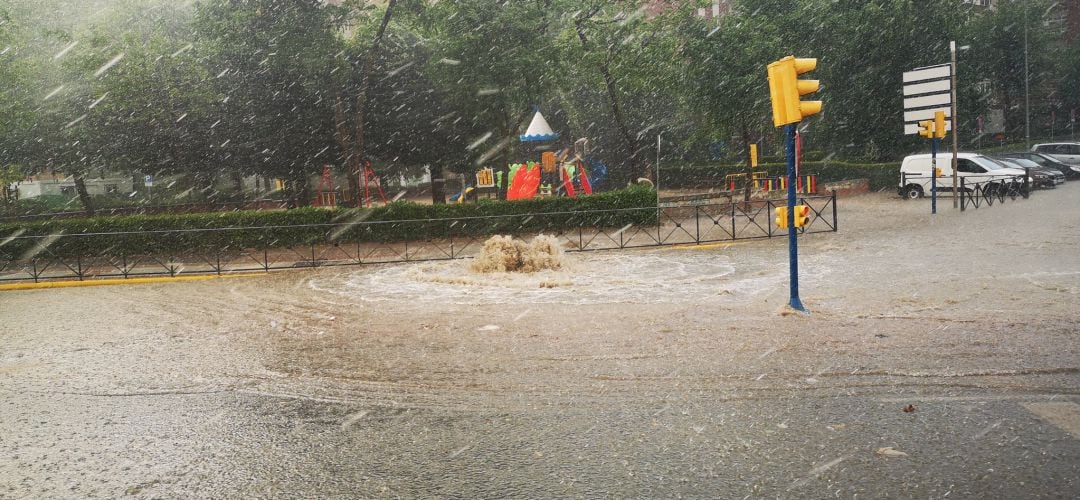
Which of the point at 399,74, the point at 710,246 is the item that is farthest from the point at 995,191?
the point at 399,74

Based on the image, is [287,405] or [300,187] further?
[300,187]

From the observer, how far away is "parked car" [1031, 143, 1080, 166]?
104 feet

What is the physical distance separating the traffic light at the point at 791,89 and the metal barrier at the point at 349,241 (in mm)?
8819

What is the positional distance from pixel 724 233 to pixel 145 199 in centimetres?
3883

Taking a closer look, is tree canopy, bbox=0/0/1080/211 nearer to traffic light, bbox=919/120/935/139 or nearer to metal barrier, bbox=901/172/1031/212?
traffic light, bbox=919/120/935/139

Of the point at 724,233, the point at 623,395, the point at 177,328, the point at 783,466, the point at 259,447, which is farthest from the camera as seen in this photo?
the point at 724,233

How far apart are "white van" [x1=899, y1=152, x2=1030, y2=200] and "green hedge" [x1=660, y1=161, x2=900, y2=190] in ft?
8.46

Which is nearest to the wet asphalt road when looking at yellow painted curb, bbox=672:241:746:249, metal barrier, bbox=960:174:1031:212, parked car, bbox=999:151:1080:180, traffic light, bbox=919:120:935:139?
yellow painted curb, bbox=672:241:746:249

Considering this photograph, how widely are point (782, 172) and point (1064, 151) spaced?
39.1 feet

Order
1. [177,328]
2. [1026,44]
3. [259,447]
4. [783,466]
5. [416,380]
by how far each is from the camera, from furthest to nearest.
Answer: [1026,44] → [177,328] → [416,380] → [259,447] → [783,466]

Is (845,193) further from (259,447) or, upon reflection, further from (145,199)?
(145,199)

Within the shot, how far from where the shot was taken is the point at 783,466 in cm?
488

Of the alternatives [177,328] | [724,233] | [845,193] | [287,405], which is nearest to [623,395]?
[287,405]

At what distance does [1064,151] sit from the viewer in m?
33.2
